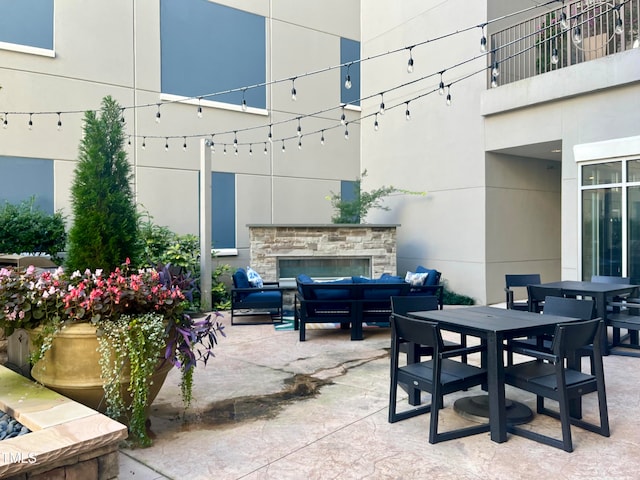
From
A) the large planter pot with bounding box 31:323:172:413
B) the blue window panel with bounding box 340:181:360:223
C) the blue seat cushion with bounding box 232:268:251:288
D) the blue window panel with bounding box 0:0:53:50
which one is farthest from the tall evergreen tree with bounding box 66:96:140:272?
the blue window panel with bounding box 340:181:360:223

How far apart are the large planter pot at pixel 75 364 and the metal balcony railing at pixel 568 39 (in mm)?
6367

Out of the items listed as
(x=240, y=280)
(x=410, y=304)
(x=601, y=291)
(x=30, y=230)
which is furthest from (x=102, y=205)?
(x=601, y=291)

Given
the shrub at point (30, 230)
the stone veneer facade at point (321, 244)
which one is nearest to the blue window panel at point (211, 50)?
the stone veneer facade at point (321, 244)

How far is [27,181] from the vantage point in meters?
9.27

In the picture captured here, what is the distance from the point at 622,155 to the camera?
7.96m

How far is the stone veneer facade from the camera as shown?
35.0ft

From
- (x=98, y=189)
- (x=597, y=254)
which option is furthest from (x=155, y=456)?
(x=597, y=254)

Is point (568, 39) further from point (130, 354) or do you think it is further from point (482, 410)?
point (130, 354)

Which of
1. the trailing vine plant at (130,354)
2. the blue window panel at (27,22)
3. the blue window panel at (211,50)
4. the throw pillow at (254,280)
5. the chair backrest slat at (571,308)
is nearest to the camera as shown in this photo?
the trailing vine plant at (130,354)

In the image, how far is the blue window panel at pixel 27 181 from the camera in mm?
9055

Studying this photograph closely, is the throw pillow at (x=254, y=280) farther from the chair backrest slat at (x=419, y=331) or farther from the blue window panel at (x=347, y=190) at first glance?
the chair backrest slat at (x=419, y=331)

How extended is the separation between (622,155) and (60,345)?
800cm

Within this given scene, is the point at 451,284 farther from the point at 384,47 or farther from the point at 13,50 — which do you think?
the point at 13,50

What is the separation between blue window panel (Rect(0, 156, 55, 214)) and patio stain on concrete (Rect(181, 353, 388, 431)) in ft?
21.5
